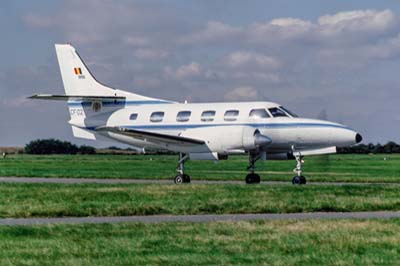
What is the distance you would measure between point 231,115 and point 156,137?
337 cm

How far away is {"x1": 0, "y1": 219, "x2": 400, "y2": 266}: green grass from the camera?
1211 centimetres

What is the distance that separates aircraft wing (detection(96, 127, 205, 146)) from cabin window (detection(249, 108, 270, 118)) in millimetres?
2365

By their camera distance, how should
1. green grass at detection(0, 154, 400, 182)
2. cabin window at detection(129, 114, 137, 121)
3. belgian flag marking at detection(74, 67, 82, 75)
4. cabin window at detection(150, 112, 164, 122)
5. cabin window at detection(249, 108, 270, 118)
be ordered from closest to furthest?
cabin window at detection(249, 108, 270, 118)
cabin window at detection(150, 112, 164, 122)
cabin window at detection(129, 114, 137, 121)
belgian flag marking at detection(74, 67, 82, 75)
green grass at detection(0, 154, 400, 182)

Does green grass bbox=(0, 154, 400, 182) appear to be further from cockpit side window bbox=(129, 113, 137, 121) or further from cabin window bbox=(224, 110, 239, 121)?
cockpit side window bbox=(129, 113, 137, 121)

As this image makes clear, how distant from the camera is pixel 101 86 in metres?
40.7

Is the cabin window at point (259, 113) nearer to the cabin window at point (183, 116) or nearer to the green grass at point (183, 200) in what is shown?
the cabin window at point (183, 116)

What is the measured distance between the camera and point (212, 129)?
111 feet

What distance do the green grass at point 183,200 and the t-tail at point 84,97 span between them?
35.2 ft

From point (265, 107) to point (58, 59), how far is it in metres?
13.1

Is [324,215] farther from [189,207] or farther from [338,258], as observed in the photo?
[338,258]

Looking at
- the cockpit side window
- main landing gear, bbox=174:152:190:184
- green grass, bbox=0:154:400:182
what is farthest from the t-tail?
main landing gear, bbox=174:152:190:184

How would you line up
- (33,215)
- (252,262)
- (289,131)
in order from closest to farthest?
(252,262) < (33,215) < (289,131)

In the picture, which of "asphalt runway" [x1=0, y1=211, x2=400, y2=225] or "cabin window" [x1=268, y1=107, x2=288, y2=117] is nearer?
"asphalt runway" [x1=0, y1=211, x2=400, y2=225]

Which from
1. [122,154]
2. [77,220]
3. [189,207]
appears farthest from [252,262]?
[122,154]
